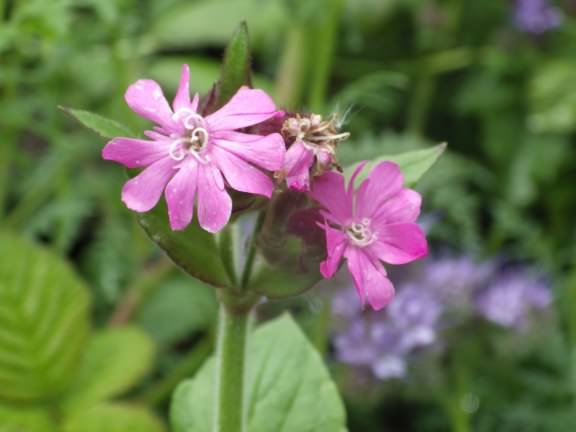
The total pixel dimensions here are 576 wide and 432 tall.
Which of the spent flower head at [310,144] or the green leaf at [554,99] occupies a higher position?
the green leaf at [554,99]

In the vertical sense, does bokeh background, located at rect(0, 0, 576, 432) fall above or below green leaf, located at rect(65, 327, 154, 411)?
above

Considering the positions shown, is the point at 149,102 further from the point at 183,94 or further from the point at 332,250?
the point at 332,250

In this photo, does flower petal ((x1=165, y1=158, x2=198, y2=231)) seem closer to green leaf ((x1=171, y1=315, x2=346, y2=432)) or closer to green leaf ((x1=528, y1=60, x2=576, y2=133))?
green leaf ((x1=171, y1=315, x2=346, y2=432))

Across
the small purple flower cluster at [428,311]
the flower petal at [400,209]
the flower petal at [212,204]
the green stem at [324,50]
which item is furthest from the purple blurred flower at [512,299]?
the flower petal at [212,204]

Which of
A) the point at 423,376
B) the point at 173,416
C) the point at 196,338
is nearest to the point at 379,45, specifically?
the point at 196,338

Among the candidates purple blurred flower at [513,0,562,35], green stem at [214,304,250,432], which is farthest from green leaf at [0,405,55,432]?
purple blurred flower at [513,0,562,35]

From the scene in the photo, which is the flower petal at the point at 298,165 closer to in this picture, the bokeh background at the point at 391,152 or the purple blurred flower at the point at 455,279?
the bokeh background at the point at 391,152
